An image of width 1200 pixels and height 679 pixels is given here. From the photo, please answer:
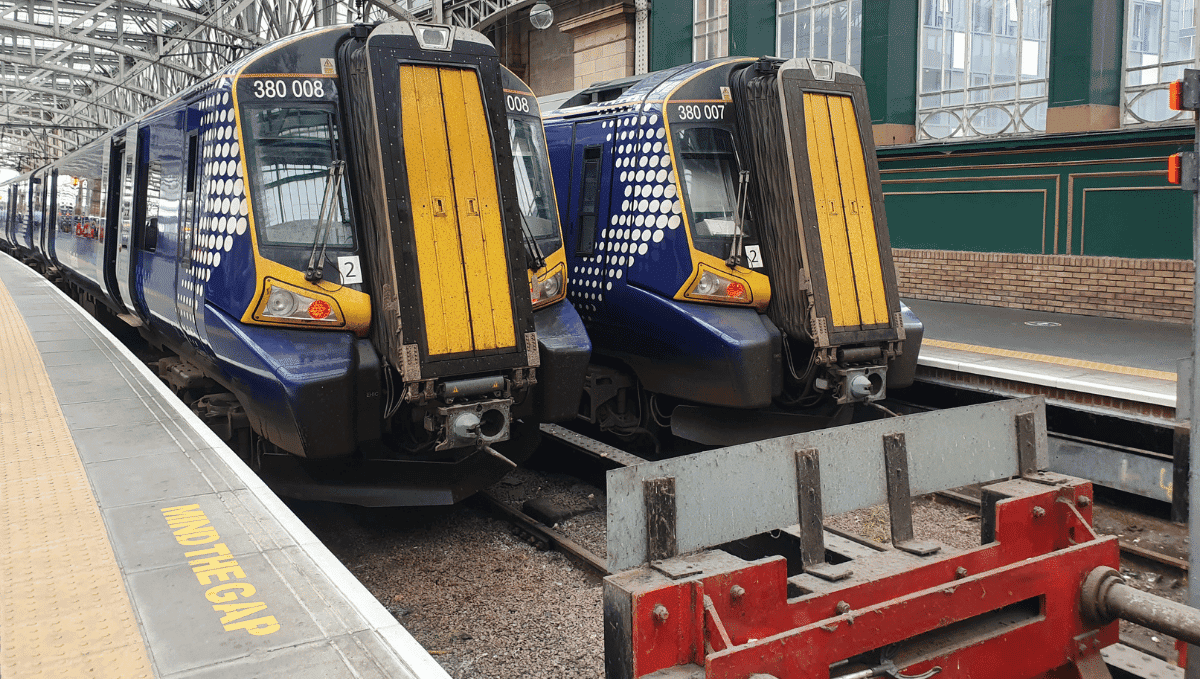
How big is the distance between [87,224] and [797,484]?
11.9 m

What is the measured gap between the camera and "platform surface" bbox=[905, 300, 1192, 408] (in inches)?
A: 312

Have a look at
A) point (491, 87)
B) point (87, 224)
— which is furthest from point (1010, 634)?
point (87, 224)

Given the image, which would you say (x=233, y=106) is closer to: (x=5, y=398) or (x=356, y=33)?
(x=356, y=33)

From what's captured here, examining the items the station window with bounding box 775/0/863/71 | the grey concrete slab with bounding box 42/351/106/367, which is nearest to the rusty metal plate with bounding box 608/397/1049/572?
the grey concrete slab with bounding box 42/351/106/367

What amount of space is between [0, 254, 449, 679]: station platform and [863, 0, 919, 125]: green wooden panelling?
12.7 metres

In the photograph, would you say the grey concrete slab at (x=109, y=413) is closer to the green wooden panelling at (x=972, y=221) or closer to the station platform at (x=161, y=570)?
the station platform at (x=161, y=570)

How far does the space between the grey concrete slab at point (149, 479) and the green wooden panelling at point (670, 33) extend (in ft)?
53.3

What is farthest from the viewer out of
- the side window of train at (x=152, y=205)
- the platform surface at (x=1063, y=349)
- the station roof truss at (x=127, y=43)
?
the station roof truss at (x=127, y=43)

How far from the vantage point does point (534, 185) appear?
6.89 meters

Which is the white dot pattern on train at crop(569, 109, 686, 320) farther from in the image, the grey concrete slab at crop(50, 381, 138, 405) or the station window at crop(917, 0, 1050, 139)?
the station window at crop(917, 0, 1050, 139)

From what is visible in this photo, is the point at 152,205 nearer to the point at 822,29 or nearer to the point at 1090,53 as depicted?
the point at 1090,53

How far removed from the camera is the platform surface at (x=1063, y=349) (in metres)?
7.92

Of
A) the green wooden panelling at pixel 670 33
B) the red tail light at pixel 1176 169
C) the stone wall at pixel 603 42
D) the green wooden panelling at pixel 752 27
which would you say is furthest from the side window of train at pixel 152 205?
the stone wall at pixel 603 42

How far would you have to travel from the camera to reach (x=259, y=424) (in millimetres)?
5867
